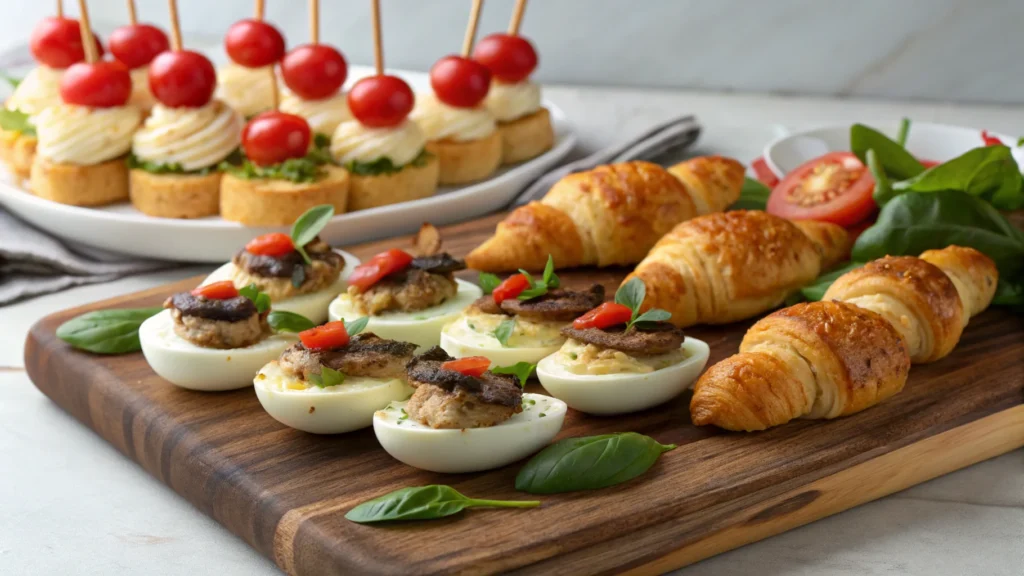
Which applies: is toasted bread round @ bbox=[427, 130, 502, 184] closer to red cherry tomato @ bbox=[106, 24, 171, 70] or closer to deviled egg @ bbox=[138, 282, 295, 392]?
red cherry tomato @ bbox=[106, 24, 171, 70]

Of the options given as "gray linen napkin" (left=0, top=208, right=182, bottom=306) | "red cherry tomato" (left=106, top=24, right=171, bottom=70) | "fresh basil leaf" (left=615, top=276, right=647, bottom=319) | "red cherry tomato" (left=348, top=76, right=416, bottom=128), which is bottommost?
"gray linen napkin" (left=0, top=208, right=182, bottom=306)

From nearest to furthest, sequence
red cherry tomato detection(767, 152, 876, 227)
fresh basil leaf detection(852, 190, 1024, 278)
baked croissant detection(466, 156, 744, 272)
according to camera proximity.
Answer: fresh basil leaf detection(852, 190, 1024, 278)
baked croissant detection(466, 156, 744, 272)
red cherry tomato detection(767, 152, 876, 227)

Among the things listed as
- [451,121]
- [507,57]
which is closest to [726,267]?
[451,121]

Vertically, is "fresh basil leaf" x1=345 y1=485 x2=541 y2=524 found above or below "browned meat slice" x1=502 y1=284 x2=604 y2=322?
below

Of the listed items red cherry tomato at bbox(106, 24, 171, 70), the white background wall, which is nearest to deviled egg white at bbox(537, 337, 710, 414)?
red cherry tomato at bbox(106, 24, 171, 70)

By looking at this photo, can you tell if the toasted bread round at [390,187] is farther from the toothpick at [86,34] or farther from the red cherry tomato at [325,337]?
the red cherry tomato at [325,337]

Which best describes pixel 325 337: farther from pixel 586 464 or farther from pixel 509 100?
pixel 509 100

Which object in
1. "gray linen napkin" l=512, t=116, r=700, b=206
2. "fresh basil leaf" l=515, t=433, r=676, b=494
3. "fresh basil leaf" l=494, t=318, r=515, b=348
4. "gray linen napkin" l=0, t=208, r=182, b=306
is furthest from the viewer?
"gray linen napkin" l=512, t=116, r=700, b=206
